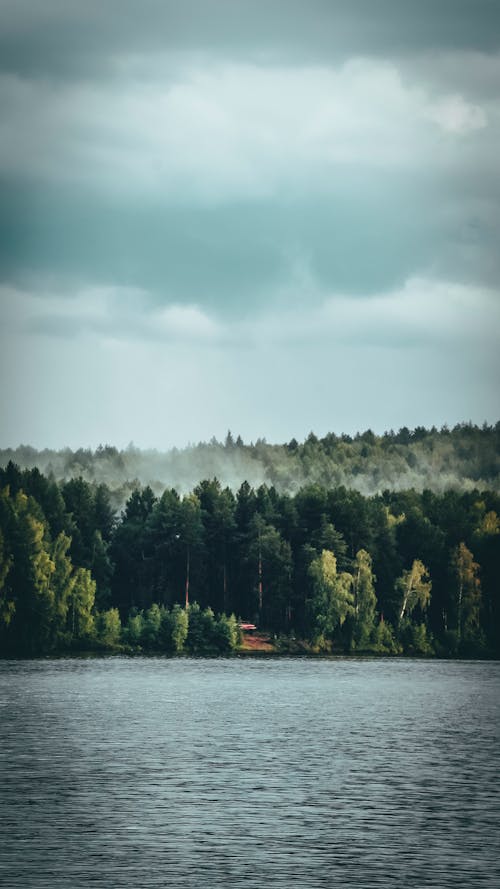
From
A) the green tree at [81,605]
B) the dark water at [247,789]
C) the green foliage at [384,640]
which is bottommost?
the dark water at [247,789]

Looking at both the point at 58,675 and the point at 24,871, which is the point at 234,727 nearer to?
the point at 24,871

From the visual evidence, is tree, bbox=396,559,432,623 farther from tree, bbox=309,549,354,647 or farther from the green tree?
the green tree

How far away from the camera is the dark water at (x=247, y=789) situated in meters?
41.3

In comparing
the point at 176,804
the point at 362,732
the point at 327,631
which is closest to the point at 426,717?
the point at 362,732

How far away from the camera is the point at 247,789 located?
185ft

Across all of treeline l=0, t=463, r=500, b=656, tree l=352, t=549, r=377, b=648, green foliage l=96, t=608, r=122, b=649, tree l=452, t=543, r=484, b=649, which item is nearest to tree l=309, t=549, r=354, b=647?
treeline l=0, t=463, r=500, b=656

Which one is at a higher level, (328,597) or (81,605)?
(328,597)

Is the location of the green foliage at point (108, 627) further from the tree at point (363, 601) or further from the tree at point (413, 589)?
the tree at point (413, 589)

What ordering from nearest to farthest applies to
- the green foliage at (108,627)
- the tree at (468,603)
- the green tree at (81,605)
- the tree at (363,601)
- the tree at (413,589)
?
the green tree at (81,605) → the green foliage at (108,627) → the tree at (363,601) → the tree at (468,603) → the tree at (413,589)

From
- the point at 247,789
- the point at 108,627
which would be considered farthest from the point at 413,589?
the point at 247,789

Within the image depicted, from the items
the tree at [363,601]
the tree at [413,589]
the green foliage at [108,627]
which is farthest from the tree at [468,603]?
the green foliage at [108,627]

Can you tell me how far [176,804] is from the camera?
5250 cm

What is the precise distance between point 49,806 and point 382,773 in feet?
56.1

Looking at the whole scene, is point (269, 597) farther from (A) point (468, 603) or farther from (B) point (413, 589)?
(A) point (468, 603)
